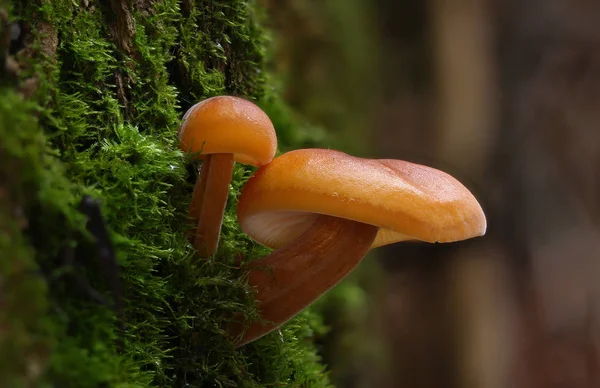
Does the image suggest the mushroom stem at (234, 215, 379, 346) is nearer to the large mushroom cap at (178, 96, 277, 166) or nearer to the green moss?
the green moss

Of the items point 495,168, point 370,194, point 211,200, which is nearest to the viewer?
point 370,194

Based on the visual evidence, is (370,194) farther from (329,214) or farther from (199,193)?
(199,193)

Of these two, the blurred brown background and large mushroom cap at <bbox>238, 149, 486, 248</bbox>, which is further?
the blurred brown background

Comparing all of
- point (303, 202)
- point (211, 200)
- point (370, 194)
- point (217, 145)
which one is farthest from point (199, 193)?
point (370, 194)

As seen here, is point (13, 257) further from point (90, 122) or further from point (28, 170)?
point (90, 122)

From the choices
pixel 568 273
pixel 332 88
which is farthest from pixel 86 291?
pixel 568 273

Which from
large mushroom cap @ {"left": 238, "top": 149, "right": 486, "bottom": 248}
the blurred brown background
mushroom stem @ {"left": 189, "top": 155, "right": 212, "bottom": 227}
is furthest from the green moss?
the blurred brown background
